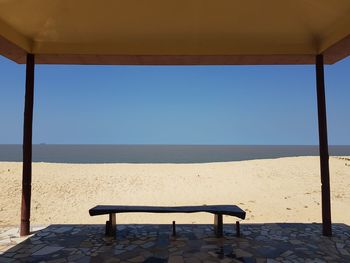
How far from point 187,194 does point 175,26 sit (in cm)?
732

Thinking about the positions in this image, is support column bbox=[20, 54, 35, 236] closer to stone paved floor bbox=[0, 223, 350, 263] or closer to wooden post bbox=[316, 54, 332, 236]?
stone paved floor bbox=[0, 223, 350, 263]

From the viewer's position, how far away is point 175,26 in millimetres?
4840

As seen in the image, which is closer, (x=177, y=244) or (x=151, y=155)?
(x=177, y=244)

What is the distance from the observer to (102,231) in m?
5.28

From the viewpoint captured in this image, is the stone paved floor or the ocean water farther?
the ocean water

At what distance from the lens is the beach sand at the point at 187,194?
779cm

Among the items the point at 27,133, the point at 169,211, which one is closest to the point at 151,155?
the point at 27,133

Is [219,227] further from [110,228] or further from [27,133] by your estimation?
[27,133]

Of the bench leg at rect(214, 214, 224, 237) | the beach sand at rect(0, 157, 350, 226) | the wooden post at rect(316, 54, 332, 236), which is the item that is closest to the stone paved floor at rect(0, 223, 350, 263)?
the bench leg at rect(214, 214, 224, 237)

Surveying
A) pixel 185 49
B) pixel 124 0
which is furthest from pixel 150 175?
pixel 124 0

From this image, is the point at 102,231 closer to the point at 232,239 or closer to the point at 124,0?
the point at 232,239

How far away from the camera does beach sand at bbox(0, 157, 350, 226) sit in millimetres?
7785

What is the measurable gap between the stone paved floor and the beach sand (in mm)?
1985

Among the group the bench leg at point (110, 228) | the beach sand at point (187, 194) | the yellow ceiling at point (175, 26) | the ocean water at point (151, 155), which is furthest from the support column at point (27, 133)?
the ocean water at point (151, 155)
